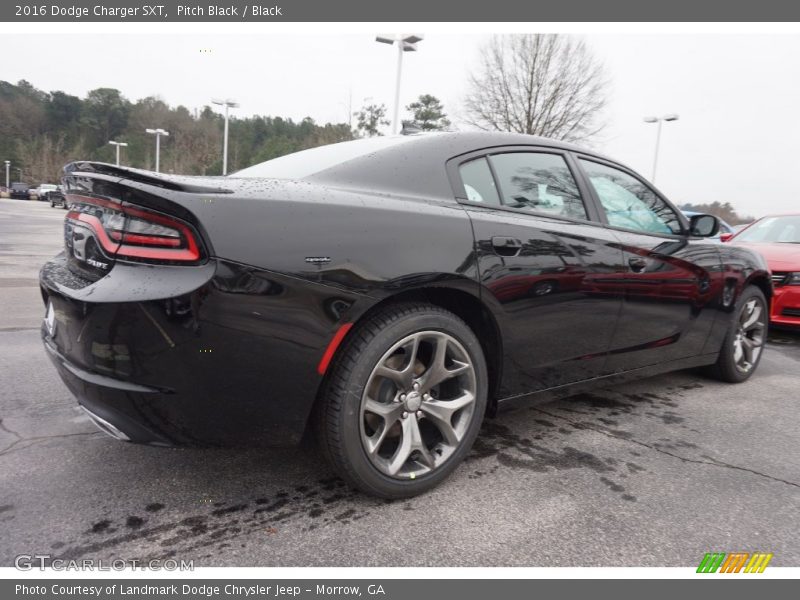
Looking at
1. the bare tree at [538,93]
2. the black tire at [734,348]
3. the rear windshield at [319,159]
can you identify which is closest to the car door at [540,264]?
the rear windshield at [319,159]

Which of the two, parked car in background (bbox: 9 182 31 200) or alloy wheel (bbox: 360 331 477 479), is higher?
parked car in background (bbox: 9 182 31 200)

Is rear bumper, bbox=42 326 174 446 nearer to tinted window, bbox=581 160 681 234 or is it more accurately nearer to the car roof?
the car roof

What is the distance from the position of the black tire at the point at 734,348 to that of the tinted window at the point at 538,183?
1852 millimetres

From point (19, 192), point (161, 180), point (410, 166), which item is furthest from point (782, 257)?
point (19, 192)

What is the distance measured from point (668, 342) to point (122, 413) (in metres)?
2.89

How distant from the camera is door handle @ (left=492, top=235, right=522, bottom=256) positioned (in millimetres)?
2232

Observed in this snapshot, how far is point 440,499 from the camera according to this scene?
2137 millimetres

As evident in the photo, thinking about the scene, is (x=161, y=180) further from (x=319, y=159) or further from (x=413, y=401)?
(x=413, y=401)

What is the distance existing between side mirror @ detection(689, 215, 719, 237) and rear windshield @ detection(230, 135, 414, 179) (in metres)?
2.09

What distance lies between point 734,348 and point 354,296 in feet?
10.7

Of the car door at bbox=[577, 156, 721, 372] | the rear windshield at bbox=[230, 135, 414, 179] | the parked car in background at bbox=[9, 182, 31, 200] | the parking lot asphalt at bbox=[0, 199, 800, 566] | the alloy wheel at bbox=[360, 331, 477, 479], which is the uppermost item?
the parked car in background at bbox=[9, 182, 31, 200]

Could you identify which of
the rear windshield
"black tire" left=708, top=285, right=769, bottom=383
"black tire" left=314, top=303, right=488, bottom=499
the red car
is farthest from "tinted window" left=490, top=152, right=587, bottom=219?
the red car

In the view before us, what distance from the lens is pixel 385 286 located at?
6.32 feet

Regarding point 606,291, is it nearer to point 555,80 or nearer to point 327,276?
point 327,276
